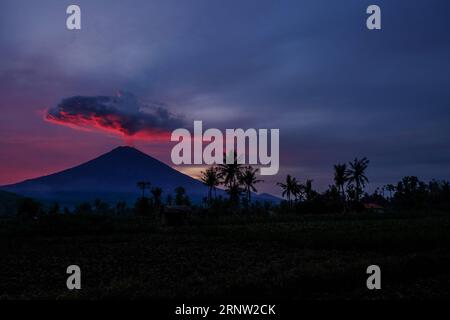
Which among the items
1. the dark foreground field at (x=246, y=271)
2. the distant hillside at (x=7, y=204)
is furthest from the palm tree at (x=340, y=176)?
the distant hillside at (x=7, y=204)

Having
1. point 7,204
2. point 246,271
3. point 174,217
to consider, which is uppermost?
point 246,271

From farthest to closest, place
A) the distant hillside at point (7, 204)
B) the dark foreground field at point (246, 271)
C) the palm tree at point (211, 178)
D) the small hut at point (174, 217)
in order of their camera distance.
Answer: the distant hillside at point (7, 204) → the palm tree at point (211, 178) → the small hut at point (174, 217) → the dark foreground field at point (246, 271)

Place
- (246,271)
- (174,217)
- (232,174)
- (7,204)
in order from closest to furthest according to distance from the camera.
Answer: (246,271), (174,217), (232,174), (7,204)

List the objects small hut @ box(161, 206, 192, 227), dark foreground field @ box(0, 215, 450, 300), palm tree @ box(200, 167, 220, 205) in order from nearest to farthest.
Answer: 1. dark foreground field @ box(0, 215, 450, 300)
2. small hut @ box(161, 206, 192, 227)
3. palm tree @ box(200, 167, 220, 205)

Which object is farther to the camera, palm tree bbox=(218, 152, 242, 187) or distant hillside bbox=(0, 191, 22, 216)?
distant hillside bbox=(0, 191, 22, 216)

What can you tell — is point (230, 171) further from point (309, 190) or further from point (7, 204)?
point (7, 204)

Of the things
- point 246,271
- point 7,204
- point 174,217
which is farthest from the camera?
point 7,204

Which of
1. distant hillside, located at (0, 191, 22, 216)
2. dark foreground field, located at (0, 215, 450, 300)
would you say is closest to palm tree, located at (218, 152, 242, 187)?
dark foreground field, located at (0, 215, 450, 300)

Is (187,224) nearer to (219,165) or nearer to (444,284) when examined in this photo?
(219,165)

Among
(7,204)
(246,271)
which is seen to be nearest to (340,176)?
(246,271)

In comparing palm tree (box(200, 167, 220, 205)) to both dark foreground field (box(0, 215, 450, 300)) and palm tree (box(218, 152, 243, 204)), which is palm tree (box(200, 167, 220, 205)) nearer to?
palm tree (box(218, 152, 243, 204))

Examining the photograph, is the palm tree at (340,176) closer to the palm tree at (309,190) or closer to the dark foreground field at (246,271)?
the palm tree at (309,190)

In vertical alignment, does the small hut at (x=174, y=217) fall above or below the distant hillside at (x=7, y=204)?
above
